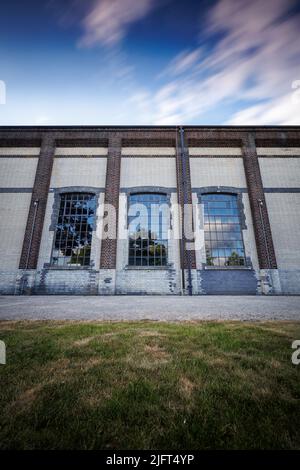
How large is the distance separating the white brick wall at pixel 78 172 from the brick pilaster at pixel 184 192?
3.96 metres

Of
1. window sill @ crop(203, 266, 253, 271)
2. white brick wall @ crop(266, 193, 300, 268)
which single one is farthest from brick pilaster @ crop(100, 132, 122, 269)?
white brick wall @ crop(266, 193, 300, 268)

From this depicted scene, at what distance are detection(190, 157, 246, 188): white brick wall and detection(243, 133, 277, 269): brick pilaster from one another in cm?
39

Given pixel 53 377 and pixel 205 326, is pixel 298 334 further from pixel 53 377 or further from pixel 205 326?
pixel 53 377

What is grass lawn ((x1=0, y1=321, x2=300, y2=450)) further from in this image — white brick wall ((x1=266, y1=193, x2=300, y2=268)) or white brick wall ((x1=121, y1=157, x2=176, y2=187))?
white brick wall ((x1=121, y1=157, x2=176, y2=187))

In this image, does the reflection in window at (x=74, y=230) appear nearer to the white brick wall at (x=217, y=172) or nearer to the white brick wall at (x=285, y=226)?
the white brick wall at (x=217, y=172)

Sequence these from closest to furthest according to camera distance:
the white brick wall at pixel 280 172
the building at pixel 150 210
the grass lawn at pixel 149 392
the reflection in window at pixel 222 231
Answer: the grass lawn at pixel 149 392 < the building at pixel 150 210 < the reflection in window at pixel 222 231 < the white brick wall at pixel 280 172

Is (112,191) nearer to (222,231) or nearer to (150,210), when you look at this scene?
(150,210)

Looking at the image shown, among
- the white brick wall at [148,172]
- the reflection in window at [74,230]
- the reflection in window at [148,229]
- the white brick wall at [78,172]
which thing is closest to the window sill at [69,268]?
the reflection in window at [74,230]

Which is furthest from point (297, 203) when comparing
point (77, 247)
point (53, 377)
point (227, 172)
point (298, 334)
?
point (53, 377)

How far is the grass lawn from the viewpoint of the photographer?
108 cm

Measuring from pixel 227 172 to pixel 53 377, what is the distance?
1187 centimetres

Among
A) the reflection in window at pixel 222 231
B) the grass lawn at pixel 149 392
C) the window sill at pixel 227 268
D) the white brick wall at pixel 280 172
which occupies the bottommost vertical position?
the grass lawn at pixel 149 392

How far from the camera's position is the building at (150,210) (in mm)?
9906

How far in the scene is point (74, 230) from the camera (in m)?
10.8
